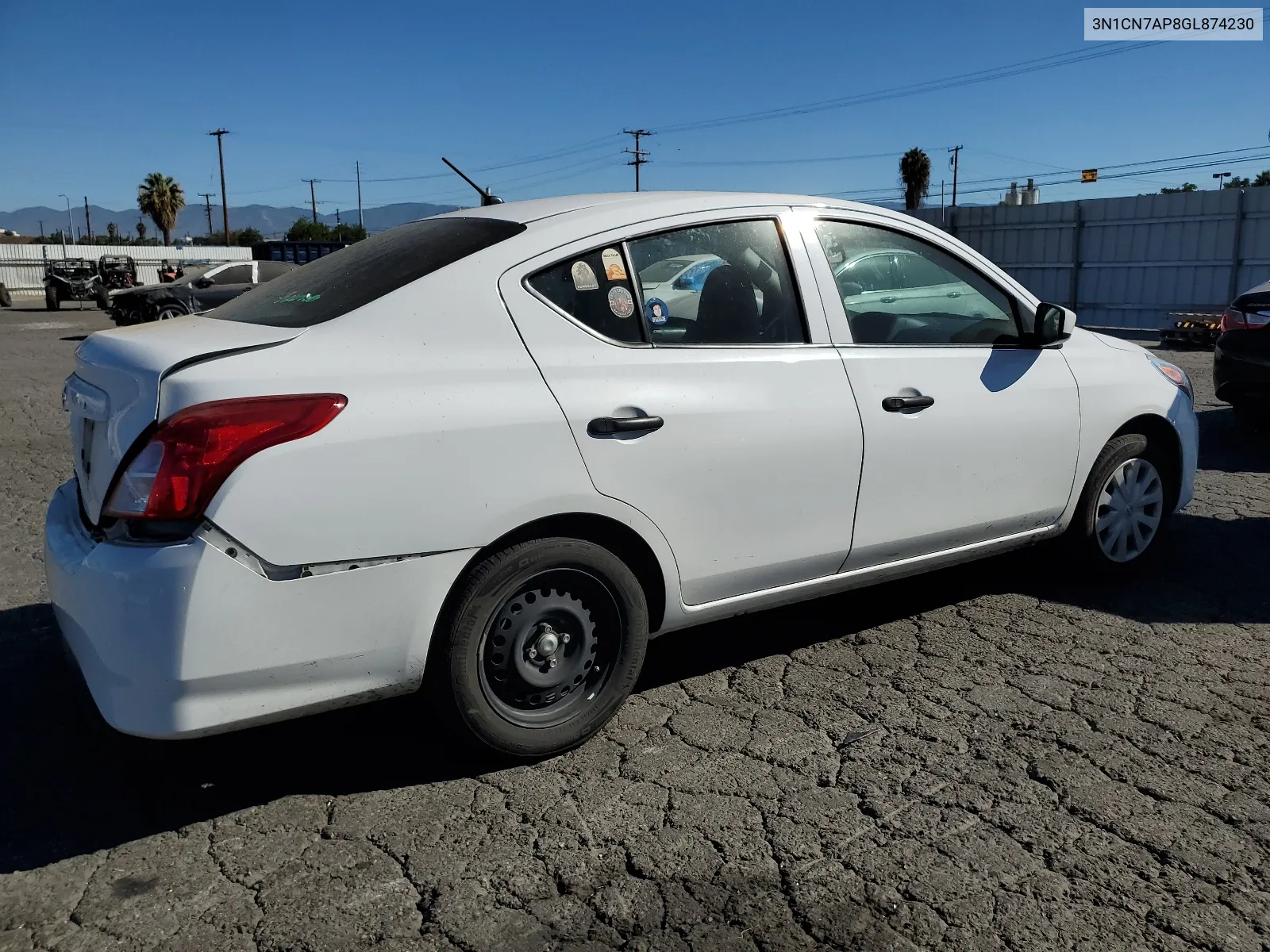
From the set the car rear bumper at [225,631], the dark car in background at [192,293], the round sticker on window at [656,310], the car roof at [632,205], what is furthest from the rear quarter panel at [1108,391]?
the dark car in background at [192,293]

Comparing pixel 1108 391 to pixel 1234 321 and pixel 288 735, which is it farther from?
pixel 1234 321

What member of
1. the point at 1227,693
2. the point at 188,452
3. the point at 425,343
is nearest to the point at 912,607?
the point at 1227,693

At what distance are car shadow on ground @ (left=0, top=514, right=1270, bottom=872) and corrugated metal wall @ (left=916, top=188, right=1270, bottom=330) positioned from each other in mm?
14717

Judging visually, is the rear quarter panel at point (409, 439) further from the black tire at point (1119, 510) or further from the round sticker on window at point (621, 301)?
the black tire at point (1119, 510)

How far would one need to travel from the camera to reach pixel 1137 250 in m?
21.3

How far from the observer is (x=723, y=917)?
7.98 ft

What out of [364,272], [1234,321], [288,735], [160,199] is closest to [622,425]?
[364,272]

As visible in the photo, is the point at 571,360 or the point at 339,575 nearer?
the point at 339,575

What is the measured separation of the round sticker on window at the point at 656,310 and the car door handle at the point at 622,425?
1.17 ft

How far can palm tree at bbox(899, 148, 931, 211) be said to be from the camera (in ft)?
171

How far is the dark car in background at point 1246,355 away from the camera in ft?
25.4

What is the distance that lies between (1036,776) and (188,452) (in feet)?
8.24

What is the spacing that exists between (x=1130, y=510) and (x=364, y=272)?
347 cm

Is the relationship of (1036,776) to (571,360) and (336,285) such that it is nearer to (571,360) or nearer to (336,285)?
(571,360)
